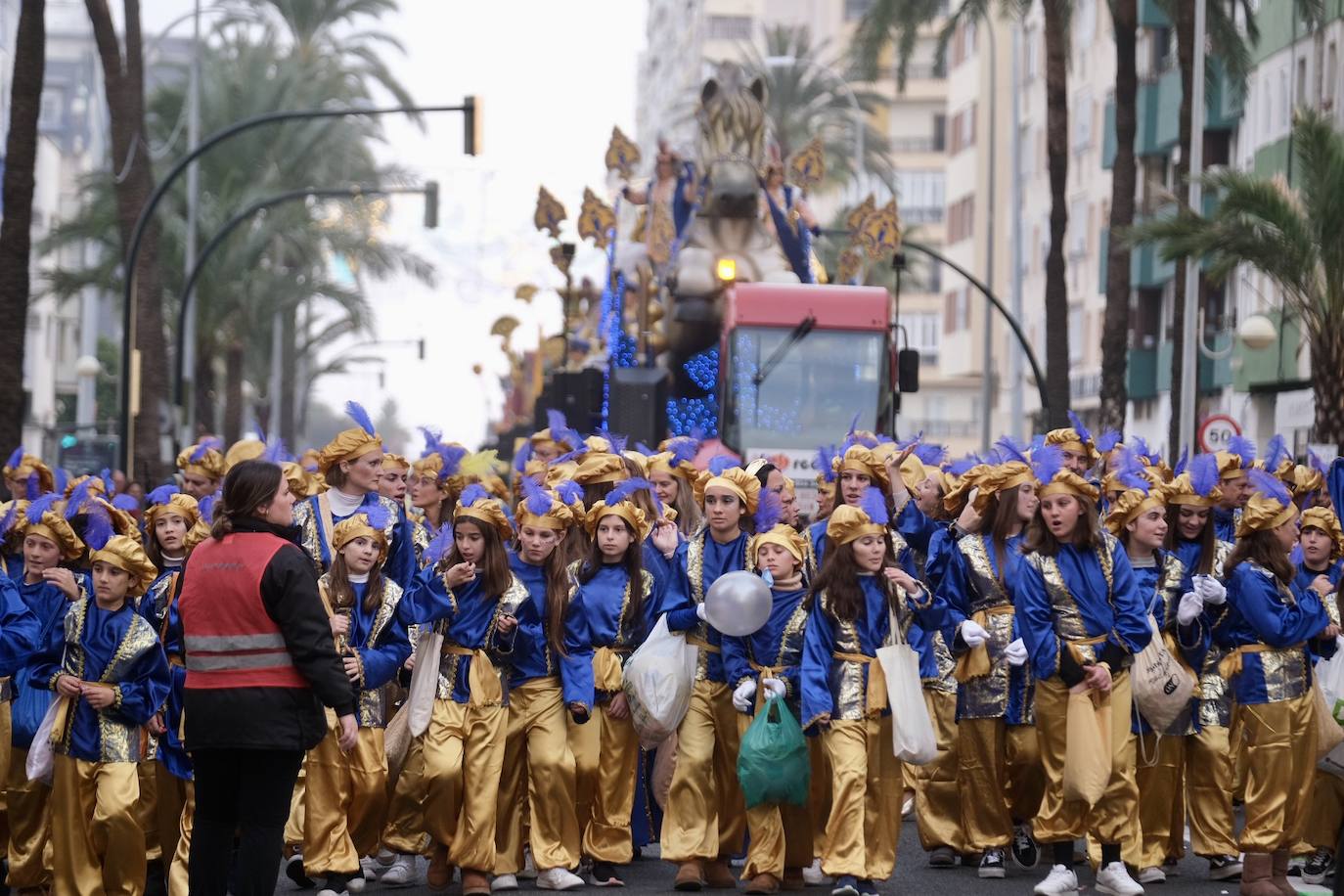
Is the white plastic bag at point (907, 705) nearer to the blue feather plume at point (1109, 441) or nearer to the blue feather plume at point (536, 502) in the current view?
the blue feather plume at point (536, 502)

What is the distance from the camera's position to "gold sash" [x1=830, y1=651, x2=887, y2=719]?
11055 mm

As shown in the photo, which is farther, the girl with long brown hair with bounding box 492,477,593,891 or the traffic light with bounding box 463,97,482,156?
the traffic light with bounding box 463,97,482,156

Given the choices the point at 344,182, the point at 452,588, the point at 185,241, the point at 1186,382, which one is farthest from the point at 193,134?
the point at 452,588

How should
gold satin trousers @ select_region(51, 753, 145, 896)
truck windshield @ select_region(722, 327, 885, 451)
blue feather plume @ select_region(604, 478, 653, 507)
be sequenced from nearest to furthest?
gold satin trousers @ select_region(51, 753, 145, 896) < blue feather plume @ select_region(604, 478, 653, 507) < truck windshield @ select_region(722, 327, 885, 451)

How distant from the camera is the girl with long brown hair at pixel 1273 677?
11.4 metres

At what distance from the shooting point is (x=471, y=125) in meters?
29.2

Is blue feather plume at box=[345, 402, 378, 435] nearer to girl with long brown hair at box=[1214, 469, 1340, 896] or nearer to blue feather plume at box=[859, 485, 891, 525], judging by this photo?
blue feather plume at box=[859, 485, 891, 525]

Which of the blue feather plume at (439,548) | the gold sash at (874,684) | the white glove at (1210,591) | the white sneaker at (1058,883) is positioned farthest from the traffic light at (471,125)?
the white sneaker at (1058,883)

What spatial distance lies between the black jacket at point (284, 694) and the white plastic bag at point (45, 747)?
197cm

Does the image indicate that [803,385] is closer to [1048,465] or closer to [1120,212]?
[1120,212]

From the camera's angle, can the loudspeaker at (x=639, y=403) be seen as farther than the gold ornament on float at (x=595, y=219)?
No

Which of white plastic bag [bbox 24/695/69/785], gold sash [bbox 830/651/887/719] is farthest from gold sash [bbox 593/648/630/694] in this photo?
white plastic bag [bbox 24/695/69/785]

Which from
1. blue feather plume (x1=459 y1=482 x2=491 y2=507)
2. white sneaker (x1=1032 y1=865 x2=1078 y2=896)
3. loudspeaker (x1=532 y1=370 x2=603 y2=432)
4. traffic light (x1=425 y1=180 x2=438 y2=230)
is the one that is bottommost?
white sneaker (x1=1032 y1=865 x2=1078 y2=896)

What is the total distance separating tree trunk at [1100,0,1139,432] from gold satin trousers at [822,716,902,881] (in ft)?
60.7
